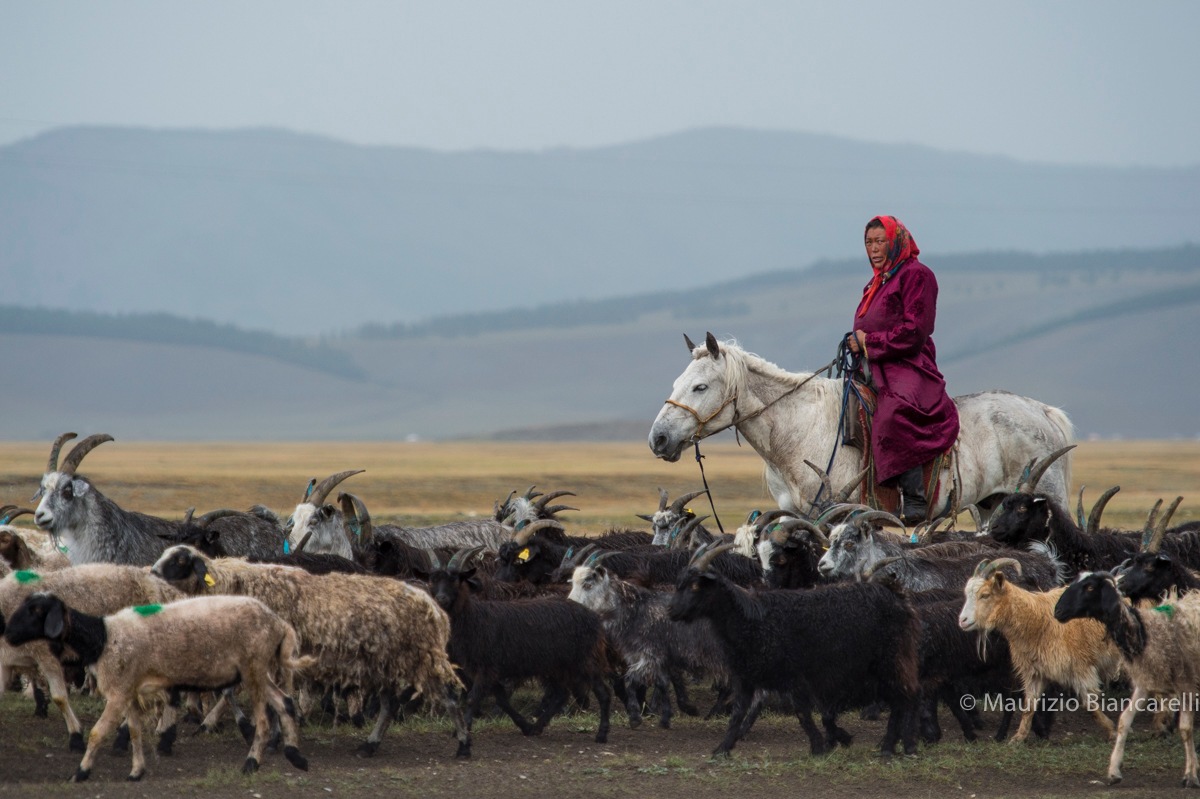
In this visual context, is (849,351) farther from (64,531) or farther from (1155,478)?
(1155,478)

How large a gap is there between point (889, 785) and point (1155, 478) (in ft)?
153

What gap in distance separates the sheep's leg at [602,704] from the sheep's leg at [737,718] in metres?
0.75

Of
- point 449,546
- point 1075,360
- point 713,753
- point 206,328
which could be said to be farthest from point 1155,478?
point 206,328

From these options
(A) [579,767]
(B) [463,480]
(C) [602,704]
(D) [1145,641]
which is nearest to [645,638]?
(C) [602,704]

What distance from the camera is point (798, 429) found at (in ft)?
38.1

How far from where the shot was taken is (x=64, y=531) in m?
11.2

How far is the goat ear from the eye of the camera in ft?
24.6

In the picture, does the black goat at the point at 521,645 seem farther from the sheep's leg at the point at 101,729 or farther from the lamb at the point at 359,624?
the sheep's leg at the point at 101,729

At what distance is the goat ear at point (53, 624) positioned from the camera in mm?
7492

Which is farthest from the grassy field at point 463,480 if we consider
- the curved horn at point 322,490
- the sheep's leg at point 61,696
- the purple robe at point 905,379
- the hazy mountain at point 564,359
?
the hazy mountain at point 564,359

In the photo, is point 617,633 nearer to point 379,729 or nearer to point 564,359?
point 379,729

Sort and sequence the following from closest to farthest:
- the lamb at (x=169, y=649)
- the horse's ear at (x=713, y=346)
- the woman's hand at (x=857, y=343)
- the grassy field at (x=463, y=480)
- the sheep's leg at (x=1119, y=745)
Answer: the lamb at (x=169, y=649)
the sheep's leg at (x=1119, y=745)
the horse's ear at (x=713, y=346)
the woman's hand at (x=857, y=343)
the grassy field at (x=463, y=480)

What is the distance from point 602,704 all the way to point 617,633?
2.32ft

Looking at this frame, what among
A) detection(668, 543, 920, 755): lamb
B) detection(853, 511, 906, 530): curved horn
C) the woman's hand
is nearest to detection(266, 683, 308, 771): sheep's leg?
detection(668, 543, 920, 755): lamb
